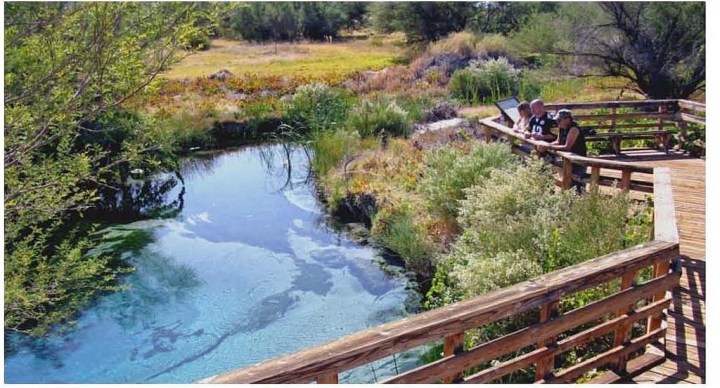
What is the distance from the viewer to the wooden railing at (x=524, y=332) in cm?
259

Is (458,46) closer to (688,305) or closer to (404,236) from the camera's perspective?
(404,236)

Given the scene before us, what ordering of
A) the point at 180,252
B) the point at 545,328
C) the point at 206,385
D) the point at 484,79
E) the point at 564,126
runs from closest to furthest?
the point at 206,385, the point at 545,328, the point at 564,126, the point at 180,252, the point at 484,79

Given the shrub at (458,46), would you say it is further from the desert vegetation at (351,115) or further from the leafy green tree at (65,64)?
the leafy green tree at (65,64)

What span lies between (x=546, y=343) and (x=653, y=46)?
14722 mm

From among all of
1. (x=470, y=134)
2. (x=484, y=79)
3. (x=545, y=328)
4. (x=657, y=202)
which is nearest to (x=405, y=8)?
(x=484, y=79)

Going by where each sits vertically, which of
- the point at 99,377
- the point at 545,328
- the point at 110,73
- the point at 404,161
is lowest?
the point at 99,377

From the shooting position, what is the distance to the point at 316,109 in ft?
59.4

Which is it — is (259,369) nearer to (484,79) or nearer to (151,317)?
(151,317)

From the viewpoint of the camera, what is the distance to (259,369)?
244 cm

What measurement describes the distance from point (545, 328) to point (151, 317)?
22.1ft

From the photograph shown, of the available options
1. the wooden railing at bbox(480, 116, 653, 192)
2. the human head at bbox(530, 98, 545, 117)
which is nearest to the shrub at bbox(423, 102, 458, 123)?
the human head at bbox(530, 98, 545, 117)

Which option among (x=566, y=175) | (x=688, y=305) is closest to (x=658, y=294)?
(x=688, y=305)

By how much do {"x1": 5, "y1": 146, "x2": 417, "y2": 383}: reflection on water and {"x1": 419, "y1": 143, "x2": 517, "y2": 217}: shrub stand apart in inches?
50.8

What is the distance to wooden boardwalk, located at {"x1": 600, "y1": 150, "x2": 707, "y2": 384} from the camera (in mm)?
4039
